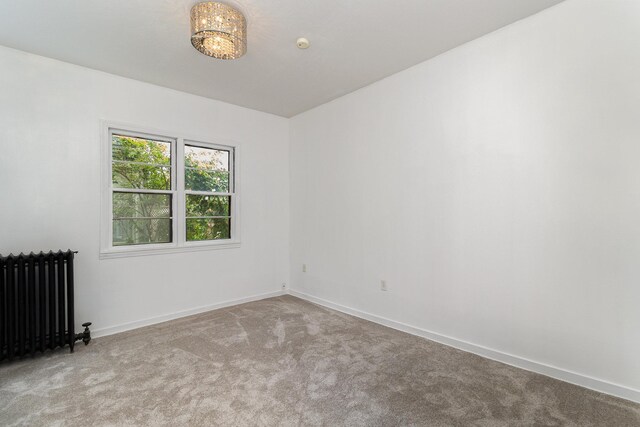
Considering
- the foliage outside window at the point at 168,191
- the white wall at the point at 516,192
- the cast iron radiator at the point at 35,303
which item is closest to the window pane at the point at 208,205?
the foliage outside window at the point at 168,191

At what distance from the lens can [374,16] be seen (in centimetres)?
235

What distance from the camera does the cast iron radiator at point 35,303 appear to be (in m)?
2.51

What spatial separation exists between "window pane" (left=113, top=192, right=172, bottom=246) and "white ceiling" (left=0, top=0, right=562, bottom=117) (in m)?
1.34

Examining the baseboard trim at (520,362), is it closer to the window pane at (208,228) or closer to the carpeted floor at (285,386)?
the carpeted floor at (285,386)

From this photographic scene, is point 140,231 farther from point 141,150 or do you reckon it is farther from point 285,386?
point 285,386

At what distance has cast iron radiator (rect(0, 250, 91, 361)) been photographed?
98.9 inches

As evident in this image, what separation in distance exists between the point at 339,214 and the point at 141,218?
2377 mm

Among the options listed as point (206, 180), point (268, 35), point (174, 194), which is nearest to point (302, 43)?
point (268, 35)

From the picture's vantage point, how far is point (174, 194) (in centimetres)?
374

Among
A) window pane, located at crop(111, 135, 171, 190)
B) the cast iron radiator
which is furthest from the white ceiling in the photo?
the cast iron radiator

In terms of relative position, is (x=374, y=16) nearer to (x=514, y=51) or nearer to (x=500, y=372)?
(x=514, y=51)

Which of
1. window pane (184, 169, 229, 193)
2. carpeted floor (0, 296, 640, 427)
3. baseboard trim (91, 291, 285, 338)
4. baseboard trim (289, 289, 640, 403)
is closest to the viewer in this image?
carpeted floor (0, 296, 640, 427)

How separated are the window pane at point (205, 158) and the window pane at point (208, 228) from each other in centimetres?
71

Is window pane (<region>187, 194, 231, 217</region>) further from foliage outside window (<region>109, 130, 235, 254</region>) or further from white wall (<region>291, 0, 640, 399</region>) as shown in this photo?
white wall (<region>291, 0, 640, 399</region>)
